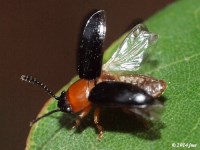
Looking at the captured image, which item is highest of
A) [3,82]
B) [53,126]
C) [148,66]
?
[148,66]

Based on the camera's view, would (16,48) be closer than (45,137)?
No

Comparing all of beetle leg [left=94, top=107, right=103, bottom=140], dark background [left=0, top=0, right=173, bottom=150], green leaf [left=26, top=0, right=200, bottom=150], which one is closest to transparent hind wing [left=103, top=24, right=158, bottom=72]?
green leaf [left=26, top=0, right=200, bottom=150]

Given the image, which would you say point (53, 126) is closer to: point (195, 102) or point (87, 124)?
point (87, 124)

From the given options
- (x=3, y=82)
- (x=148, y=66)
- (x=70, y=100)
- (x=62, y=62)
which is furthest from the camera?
(x=62, y=62)

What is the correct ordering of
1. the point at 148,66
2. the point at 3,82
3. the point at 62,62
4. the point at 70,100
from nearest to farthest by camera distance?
the point at 70,100 → the point at 148,66 → the point at 3,82 → the point at 62,62

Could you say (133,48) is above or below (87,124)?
above

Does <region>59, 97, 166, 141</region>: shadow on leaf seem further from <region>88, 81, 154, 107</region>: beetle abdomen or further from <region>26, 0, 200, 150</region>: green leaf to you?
<region>88, 81, 154, 107</region>: beetle abdomen

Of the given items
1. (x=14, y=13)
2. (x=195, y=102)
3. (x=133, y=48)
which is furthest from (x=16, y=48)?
(x=195, y=102)
